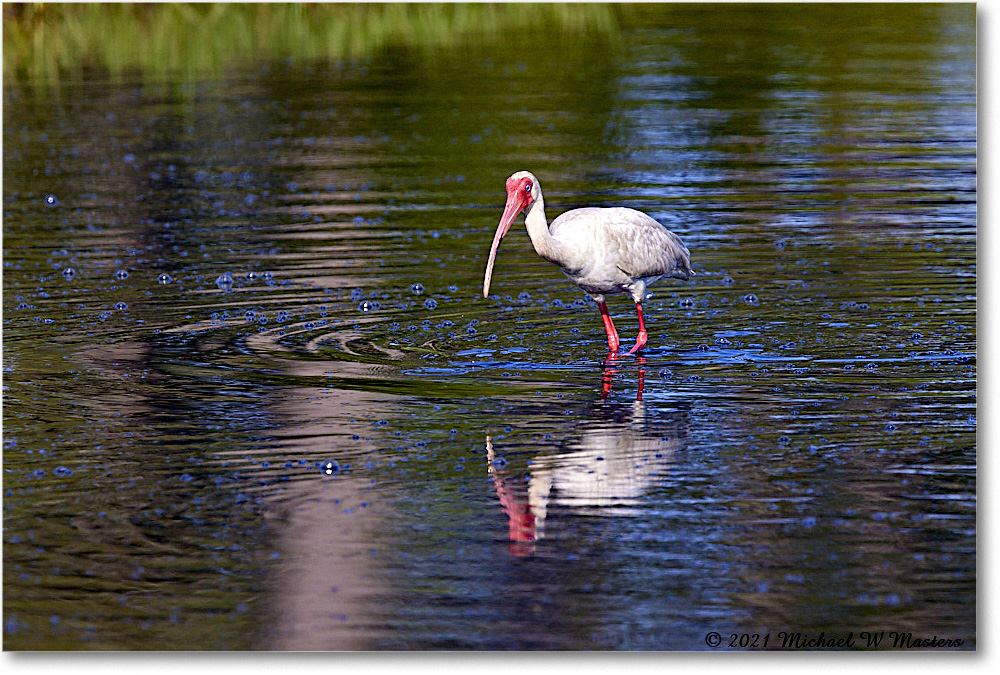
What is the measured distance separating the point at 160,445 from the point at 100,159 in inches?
265

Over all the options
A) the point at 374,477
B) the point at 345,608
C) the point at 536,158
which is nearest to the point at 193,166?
the point at 536,158

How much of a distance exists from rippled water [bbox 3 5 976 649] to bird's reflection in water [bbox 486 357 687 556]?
2 cm

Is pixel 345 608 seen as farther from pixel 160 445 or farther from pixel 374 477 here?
pixel 160 445

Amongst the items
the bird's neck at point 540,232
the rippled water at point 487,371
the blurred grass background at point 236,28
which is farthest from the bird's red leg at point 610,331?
the blurred grass background at point 236,28

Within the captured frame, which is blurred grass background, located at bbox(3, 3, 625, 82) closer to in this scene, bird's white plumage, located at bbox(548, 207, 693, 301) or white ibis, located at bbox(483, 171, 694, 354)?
white ibis, located at bbox(483, 171, 694, 354)

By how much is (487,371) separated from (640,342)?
949 millimetres

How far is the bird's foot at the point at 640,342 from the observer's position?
7.91m

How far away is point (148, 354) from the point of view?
26.2ft

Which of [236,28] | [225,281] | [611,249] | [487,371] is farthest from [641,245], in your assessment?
[236,28]

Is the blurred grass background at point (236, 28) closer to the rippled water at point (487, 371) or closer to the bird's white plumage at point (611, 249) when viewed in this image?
the rippled water at point (487, 371)

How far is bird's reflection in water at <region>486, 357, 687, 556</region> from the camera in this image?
18.8ft

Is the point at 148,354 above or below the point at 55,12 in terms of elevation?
below

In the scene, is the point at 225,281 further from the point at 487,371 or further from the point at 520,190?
the point at 487,371

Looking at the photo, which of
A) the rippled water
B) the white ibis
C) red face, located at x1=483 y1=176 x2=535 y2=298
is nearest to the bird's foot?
the white ibis
